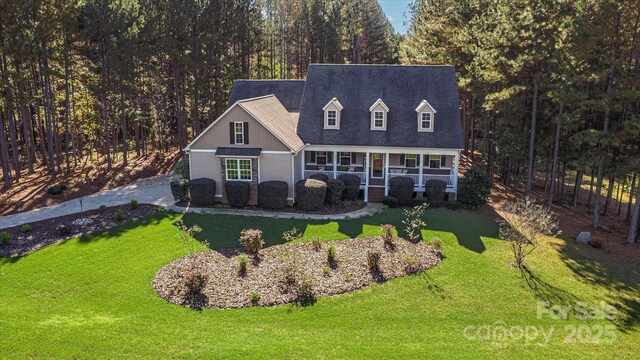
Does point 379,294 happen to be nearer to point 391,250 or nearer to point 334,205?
point 391,250

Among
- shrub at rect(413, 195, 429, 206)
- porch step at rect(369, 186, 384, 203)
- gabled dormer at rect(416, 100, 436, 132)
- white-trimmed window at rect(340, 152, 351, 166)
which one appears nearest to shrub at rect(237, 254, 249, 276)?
porch step at rect(369, 186, 384, 203)

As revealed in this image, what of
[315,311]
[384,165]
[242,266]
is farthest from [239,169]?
[315,311]

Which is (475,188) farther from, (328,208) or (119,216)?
(119,216)

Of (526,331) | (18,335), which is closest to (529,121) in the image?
(526,331)

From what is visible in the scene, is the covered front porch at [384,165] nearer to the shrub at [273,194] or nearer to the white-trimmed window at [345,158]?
the white-trimmed window at [345,158]

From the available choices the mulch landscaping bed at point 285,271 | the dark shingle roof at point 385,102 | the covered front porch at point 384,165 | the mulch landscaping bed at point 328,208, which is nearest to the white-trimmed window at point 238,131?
the mulch landscaping bed at point 328,208

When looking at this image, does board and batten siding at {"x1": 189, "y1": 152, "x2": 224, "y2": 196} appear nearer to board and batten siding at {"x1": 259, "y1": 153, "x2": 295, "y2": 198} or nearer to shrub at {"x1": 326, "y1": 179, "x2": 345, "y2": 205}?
board and batten siding at {"x1": 259, "y1": 153, "x2": 295, "y2": 198}
